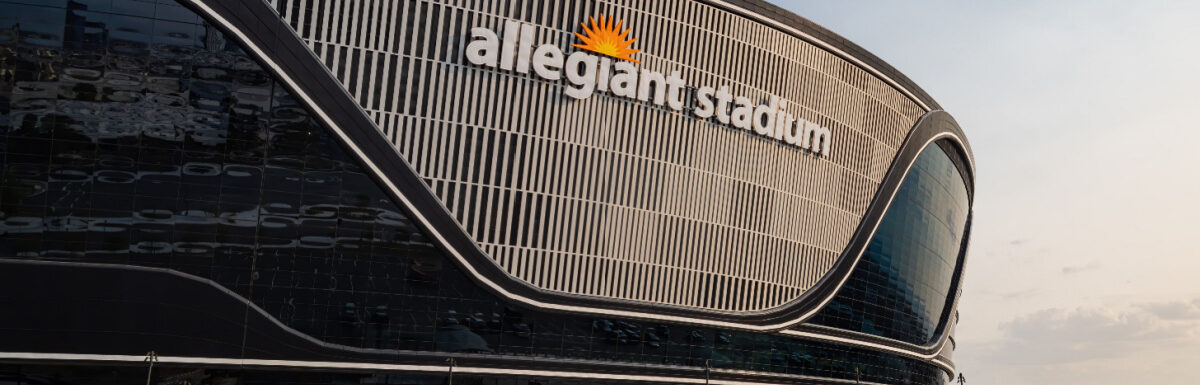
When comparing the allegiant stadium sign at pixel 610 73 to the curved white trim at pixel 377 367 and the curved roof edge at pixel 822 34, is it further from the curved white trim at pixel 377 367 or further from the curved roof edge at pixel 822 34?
the curved white trim at pixel 377 367

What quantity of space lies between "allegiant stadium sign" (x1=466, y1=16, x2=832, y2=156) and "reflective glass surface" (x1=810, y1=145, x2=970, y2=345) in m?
12.2

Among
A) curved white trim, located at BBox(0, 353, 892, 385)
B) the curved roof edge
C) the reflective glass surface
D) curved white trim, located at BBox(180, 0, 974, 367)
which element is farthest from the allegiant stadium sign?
curved white trim, located at BBox(0, 353, 892, 385)

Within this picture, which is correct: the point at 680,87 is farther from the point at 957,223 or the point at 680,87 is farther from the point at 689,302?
the point at 957,223

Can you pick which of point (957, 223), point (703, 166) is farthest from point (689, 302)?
point (957, 223)

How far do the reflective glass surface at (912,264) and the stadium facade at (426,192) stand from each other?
127cm

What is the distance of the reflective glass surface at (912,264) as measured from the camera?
6831 centimetres

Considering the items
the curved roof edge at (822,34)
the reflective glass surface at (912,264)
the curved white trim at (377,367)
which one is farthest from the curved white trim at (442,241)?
the curved roof edge at (822,34)

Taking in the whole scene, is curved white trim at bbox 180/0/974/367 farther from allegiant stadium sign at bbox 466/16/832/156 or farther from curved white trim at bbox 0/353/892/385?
allegiant stadium sign at bbox 466/16/832/156

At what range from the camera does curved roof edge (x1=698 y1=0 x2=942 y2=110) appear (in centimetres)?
5956

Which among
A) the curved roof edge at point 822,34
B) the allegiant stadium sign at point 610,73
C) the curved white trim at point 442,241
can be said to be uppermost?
the curved roof edge at point 822,34

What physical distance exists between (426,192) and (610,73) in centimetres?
1150

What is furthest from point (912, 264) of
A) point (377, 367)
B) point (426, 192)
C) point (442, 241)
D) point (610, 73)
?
point (377, 367)

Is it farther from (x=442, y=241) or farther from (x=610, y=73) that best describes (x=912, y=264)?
(x=442, y=241)

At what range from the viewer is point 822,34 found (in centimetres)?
6397
